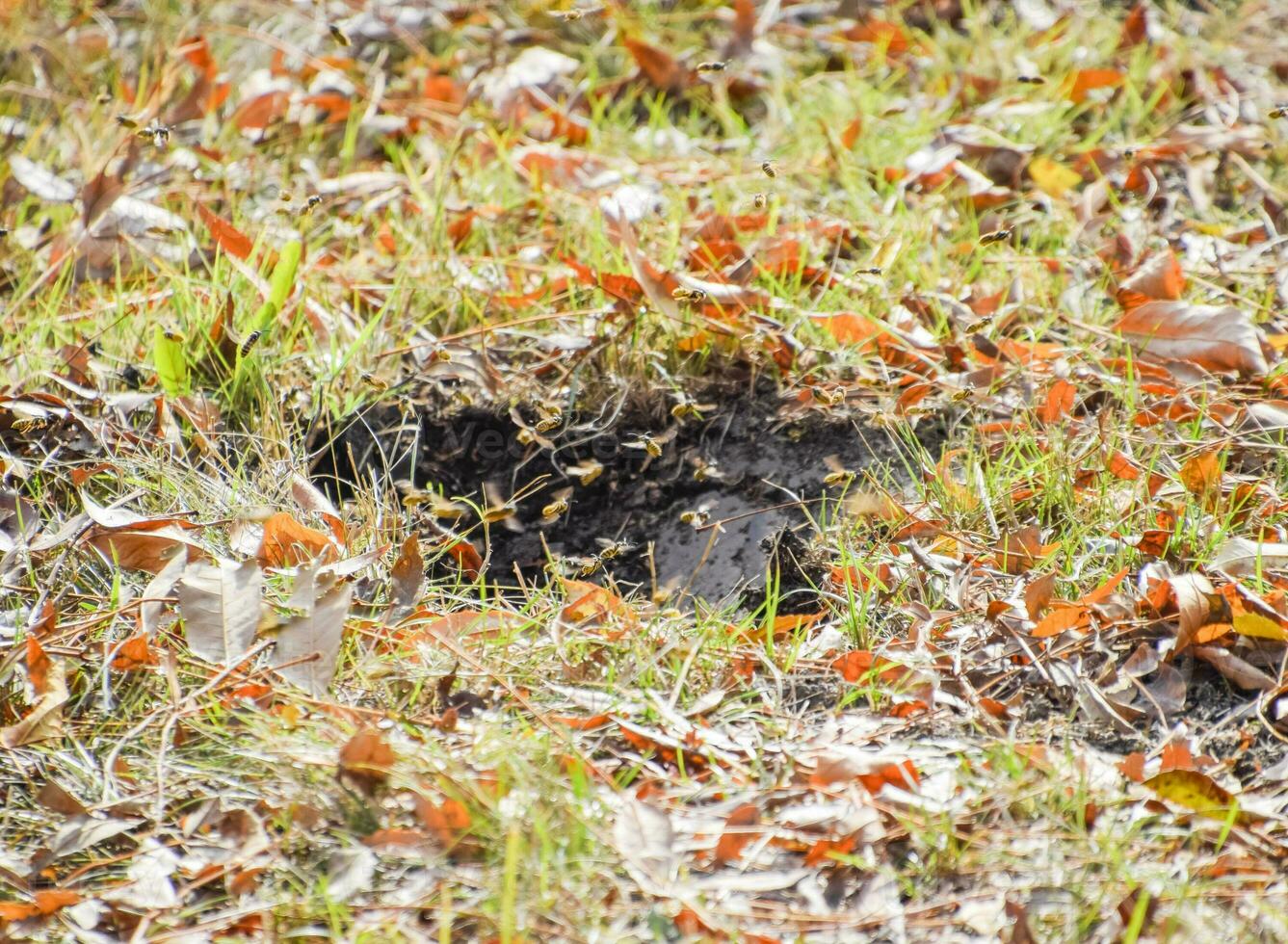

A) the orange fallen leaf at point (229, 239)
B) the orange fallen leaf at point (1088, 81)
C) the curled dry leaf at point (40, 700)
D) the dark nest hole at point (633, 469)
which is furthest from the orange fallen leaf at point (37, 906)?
the orange fallen leaf at point (1088, 81)

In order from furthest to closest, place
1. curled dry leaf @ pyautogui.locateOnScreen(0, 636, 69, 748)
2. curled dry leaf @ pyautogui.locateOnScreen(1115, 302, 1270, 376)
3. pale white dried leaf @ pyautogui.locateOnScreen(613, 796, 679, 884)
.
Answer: curled dry leaf @ pyautogui.locateOnScreen(1115, 302, 1270, 376) < curled dry leaf @ pyautogui.locateOnScreen(0, 636, 69, 748) < pale white dried leaf @ pyautogui.locateOnScreen(613, 796, 679, 884)

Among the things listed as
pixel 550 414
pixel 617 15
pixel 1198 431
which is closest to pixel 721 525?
pixel 550 414

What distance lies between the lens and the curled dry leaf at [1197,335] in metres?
2.11

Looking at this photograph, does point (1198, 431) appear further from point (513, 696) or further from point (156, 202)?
point (156, 202)

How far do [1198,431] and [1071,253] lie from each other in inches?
28.0

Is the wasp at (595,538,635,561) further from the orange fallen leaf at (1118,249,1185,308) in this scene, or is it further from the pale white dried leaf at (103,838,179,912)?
the orange fallen leaf at (1118,249,1185,308)

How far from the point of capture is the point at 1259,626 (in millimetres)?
1556

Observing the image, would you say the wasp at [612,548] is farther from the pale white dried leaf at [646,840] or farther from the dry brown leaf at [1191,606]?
the dry brown leaf at [1191,606]

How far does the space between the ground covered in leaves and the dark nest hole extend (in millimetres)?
10

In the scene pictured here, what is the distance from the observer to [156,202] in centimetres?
273

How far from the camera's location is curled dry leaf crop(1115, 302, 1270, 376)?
211 cm

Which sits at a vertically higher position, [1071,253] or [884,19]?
[884,19]

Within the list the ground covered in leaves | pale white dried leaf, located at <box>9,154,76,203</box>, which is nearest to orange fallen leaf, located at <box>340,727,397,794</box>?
the ground covered in leaves

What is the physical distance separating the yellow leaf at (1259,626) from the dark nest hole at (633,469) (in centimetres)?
63
